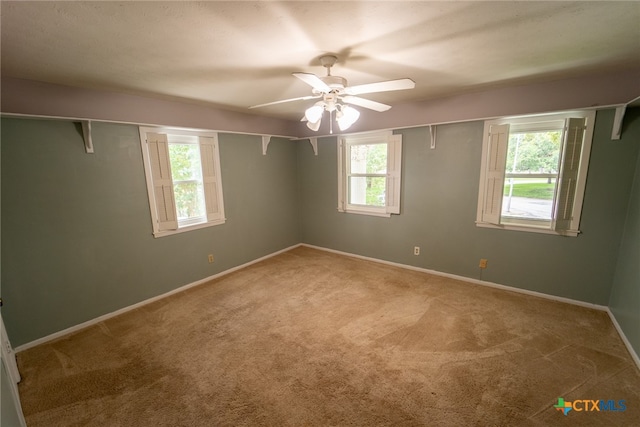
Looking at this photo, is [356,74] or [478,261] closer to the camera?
[356,74]

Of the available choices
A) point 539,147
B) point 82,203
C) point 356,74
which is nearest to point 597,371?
point 539,147

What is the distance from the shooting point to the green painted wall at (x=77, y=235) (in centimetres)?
226

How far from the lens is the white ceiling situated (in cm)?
139

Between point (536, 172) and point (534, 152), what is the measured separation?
0.75ft

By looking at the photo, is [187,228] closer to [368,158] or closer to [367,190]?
[367,190]

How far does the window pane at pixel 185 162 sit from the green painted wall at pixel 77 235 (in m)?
0.36

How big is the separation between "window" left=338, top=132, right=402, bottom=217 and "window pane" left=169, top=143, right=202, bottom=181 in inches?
86.6

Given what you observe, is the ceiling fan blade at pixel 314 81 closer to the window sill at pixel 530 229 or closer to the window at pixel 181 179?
the window at pixel 181 179

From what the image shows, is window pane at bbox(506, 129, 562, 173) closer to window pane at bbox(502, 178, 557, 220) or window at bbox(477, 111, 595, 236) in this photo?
window at bbox(477, 111, 595, 236)

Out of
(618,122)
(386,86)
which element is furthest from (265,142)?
(618,122)

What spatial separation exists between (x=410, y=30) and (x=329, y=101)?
2.32 ft

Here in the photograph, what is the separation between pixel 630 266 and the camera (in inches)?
92.3

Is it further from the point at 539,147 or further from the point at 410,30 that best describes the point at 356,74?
the point at 539,147

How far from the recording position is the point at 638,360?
6.46 feet
